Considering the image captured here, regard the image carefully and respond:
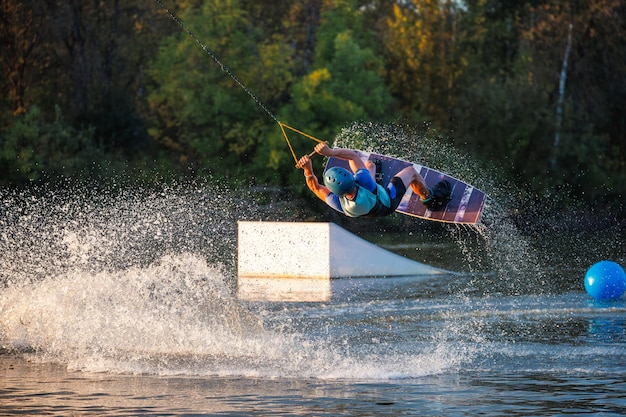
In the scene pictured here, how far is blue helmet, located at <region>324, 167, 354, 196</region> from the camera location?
38.2ft

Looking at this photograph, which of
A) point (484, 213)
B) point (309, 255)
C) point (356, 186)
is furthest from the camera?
point (484, 213)

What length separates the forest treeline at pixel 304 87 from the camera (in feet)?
124

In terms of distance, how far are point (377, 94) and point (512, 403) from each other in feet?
107

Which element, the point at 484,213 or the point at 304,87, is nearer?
the point at 484,213

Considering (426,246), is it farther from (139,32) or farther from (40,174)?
(139,32)

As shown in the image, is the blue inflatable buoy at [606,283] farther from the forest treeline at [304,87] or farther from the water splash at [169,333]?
the forest treeline at [304,87]

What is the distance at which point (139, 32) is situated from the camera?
47.8 metres

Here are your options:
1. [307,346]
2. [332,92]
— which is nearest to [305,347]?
[307,346]

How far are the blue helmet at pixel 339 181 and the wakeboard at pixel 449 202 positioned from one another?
8.12 ft

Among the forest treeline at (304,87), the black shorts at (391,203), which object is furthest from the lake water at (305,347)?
the forest treeline at (304,87)

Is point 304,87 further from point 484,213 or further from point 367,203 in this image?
point 367,203

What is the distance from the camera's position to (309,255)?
19047 millimetres

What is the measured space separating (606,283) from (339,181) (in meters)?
5.42

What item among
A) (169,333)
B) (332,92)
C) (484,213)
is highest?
(332,92)
